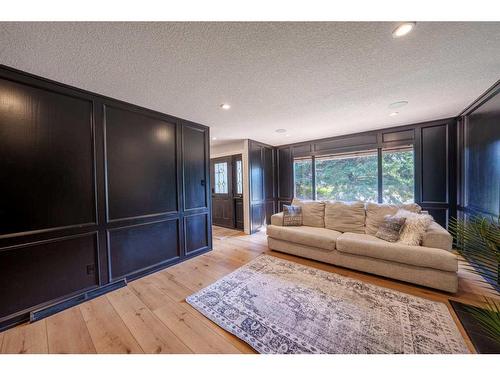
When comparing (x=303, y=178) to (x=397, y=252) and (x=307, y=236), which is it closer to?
(x=307, y=236)

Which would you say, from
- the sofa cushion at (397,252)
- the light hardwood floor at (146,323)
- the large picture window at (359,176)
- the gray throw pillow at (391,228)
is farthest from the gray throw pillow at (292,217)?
the large picture window at (359,176)

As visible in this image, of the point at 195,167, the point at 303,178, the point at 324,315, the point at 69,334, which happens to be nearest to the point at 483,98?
the point at 303,178

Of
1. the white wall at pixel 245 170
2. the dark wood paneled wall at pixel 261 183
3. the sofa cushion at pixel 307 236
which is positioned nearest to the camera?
the sofa cushion at pixel 307 236

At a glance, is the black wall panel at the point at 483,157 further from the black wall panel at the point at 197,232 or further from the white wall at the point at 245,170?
the black wall panel at the point at 197,232

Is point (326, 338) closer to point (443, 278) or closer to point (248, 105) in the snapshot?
point (443, 278)

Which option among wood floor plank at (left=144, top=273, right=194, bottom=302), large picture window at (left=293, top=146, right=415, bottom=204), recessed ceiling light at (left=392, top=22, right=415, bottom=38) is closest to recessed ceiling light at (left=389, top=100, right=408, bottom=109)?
large picture window at (left=293, top=146, right=415, bottom=204)

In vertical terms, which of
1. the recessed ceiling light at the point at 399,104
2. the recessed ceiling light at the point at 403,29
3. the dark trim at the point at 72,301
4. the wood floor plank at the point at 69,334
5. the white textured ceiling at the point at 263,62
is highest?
the recessed ceiling light at the point at 399,104

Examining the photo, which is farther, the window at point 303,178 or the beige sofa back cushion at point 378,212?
the window at point 303,178

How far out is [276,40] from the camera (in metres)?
1.36

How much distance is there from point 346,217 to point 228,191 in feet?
9.98

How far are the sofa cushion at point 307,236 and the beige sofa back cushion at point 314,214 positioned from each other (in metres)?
0.18

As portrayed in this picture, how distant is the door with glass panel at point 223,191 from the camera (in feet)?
16.8

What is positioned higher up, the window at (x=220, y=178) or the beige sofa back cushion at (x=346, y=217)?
the window at (x=220, y=178)
